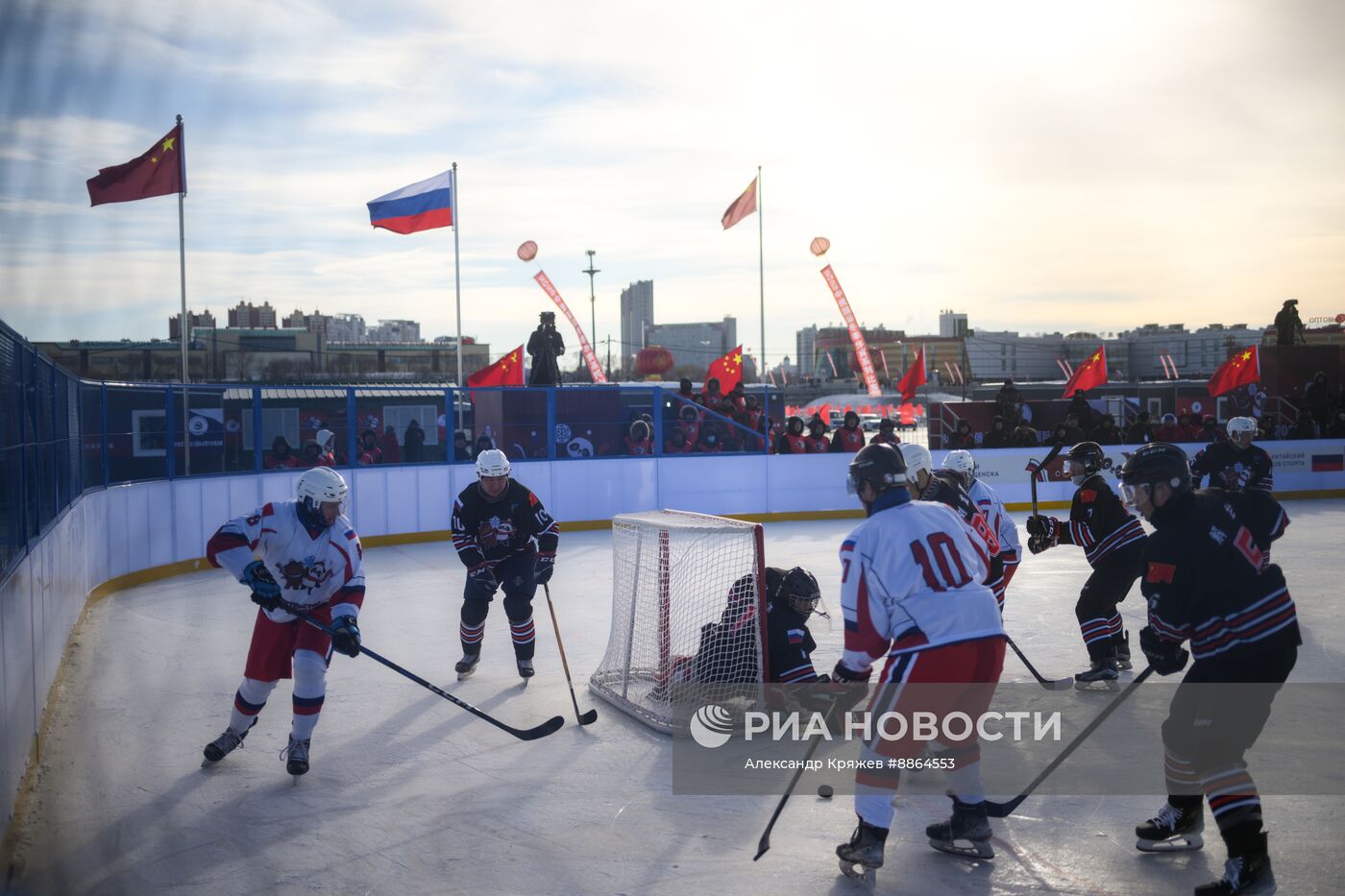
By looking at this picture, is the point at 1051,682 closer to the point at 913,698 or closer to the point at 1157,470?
the point at 1157,470

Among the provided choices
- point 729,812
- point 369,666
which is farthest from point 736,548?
point 369,666

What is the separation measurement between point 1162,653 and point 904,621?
0.94 m

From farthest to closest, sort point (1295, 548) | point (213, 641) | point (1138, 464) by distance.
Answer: point (1295, 548) → point (213, 641) → point (1138, 464)

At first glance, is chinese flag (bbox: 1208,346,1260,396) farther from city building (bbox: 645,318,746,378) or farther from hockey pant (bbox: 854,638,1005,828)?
city building (bbox: 645,318,746,378)

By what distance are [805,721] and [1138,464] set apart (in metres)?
2.46

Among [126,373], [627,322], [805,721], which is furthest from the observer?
[627,322]

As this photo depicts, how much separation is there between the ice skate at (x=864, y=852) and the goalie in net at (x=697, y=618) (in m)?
1.80

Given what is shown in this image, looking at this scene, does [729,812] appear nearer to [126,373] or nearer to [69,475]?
[69,475]

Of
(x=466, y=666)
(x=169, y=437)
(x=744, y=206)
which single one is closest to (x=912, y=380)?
(x=744, y=206)

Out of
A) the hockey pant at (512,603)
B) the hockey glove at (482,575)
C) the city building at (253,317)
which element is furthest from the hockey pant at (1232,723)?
the city building at (253,317)

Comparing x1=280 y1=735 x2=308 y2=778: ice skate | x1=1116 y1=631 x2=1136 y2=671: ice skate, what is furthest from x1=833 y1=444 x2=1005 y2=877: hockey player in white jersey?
x1=1116 y1=631 x2=1136 y2=671: ice skate

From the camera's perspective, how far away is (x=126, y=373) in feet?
81.8

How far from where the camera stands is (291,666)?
207 inches

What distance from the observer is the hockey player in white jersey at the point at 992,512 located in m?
6.20
